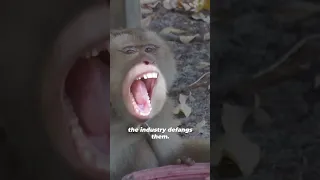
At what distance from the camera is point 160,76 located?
0.77 m

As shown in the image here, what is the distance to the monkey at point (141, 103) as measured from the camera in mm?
762

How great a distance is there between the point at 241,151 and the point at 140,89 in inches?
9.3

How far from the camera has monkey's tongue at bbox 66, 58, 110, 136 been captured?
30.7 inches

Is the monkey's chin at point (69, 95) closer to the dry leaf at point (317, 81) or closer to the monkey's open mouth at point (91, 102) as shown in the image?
the monkey's open mouth at point (91, 102)

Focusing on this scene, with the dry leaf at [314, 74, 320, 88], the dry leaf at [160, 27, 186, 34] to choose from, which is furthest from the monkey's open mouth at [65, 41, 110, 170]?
the dry leaf at [314, 74, 320, 88]

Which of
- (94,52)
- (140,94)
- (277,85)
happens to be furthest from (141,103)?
(277,85)

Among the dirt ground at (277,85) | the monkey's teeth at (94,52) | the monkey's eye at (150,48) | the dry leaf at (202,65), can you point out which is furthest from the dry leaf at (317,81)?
the monkey's teeth at (94,52)

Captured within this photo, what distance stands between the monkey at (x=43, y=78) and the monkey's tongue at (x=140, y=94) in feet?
0.19

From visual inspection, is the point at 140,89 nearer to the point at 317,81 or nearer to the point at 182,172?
the point at 182,172

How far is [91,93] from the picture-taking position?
A: 787 mm

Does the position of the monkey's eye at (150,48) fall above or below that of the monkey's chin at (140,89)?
above

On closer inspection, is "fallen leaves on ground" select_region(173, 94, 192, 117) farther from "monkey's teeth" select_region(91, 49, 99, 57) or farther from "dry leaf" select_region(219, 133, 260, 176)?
"monkey's teeth" select_region(91, 49, 99, 57)

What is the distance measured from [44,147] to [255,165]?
1.40ft

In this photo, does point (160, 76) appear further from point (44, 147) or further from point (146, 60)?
point (44, 147)
